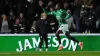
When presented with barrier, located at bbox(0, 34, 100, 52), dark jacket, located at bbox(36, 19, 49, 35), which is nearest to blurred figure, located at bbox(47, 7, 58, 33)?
barrier, located at bbox(0, 34, 100, 52)

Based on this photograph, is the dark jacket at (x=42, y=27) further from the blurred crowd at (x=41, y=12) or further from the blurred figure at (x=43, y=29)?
the blurred crowd at (x=41, y=12)

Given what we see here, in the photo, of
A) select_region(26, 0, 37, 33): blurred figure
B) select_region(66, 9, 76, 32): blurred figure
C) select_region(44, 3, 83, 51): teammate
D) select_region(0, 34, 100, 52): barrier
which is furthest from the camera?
select_region(26, 0, 37, 33): blurred figure

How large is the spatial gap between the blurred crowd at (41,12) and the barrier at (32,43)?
0.38 meters

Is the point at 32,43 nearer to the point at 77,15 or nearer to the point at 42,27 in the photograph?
the point at 42,27

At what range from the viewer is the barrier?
69.7 ft

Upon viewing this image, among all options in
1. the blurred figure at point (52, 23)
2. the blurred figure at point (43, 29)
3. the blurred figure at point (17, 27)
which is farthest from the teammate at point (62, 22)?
the blurred figure at point (17, 27)

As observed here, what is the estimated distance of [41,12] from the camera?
22.2m

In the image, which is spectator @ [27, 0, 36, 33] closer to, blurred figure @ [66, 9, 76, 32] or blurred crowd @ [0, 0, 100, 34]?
blurred crowd @ [0, 0, 100, 34]

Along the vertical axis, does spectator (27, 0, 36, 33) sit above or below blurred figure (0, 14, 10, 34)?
above

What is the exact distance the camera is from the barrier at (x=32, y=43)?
21.2 meters

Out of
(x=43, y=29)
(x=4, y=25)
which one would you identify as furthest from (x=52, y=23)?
(x=4, y=25)

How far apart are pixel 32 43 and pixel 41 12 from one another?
171 centimetres

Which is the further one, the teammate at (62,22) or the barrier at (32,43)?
the barrier at (32,43)

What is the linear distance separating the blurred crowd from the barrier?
38 cm
